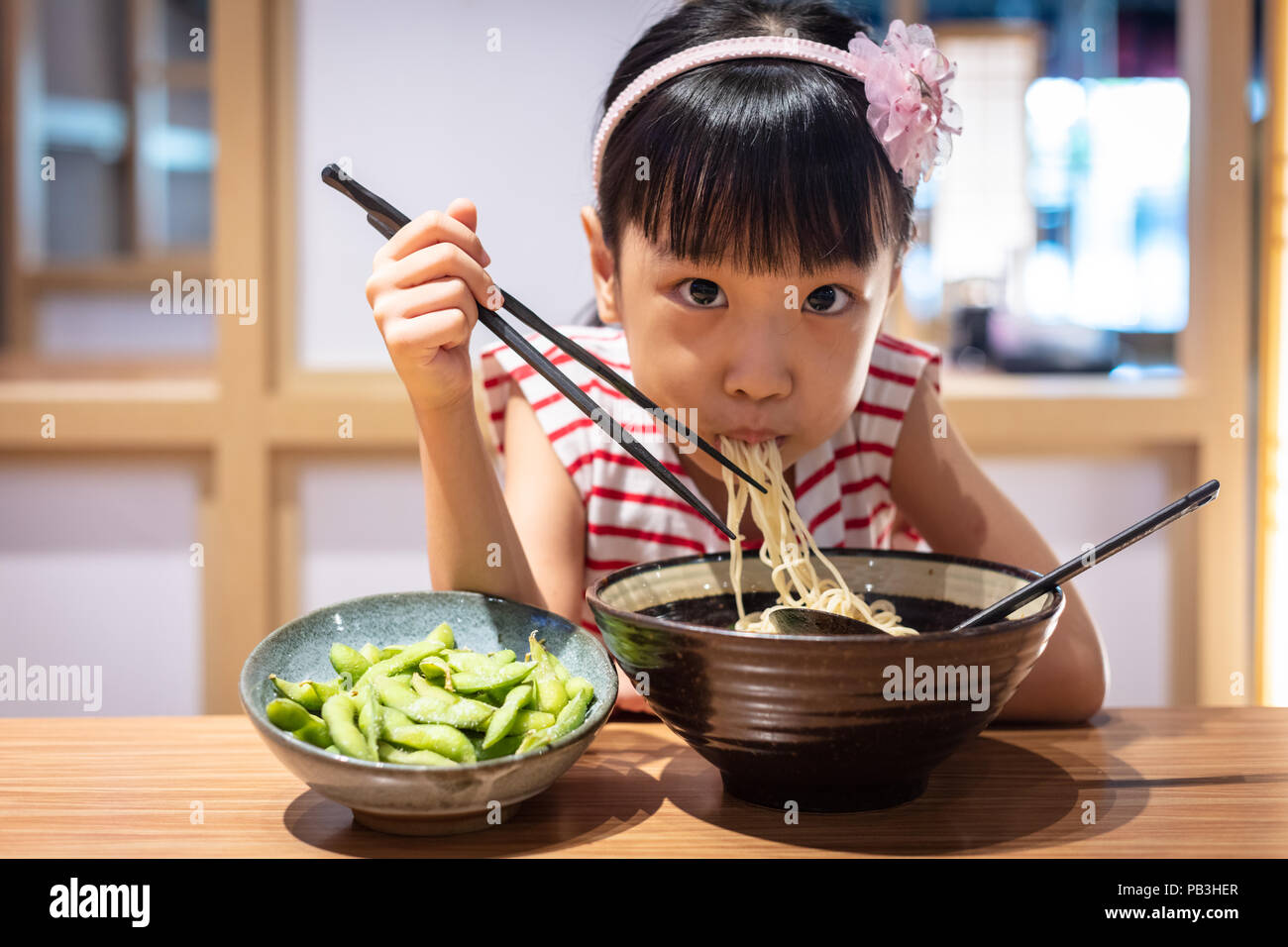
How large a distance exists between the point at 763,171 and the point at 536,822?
62 centimetres

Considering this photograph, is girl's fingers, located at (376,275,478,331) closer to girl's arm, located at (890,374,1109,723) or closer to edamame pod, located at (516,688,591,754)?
edamame pod, located at (516,688,591,754)

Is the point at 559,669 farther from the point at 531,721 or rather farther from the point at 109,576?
the point at 109,576

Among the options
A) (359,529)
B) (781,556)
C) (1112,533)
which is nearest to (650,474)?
(781,556)

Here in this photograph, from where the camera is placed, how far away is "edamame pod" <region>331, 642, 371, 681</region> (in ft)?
→ 2.95

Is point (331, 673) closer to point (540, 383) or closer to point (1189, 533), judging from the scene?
point (540, 383)

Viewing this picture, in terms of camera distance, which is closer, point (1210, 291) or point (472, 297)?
point (472, 297)

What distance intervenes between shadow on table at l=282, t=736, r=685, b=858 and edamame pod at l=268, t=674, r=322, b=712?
0.25 ft

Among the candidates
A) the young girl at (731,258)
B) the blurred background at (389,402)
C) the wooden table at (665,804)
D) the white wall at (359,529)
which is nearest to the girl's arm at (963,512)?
the young girl at (731,258)

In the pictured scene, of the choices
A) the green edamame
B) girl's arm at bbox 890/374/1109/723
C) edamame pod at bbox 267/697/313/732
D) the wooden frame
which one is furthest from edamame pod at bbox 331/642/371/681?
the wooden frame

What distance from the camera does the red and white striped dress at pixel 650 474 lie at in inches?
55.7
